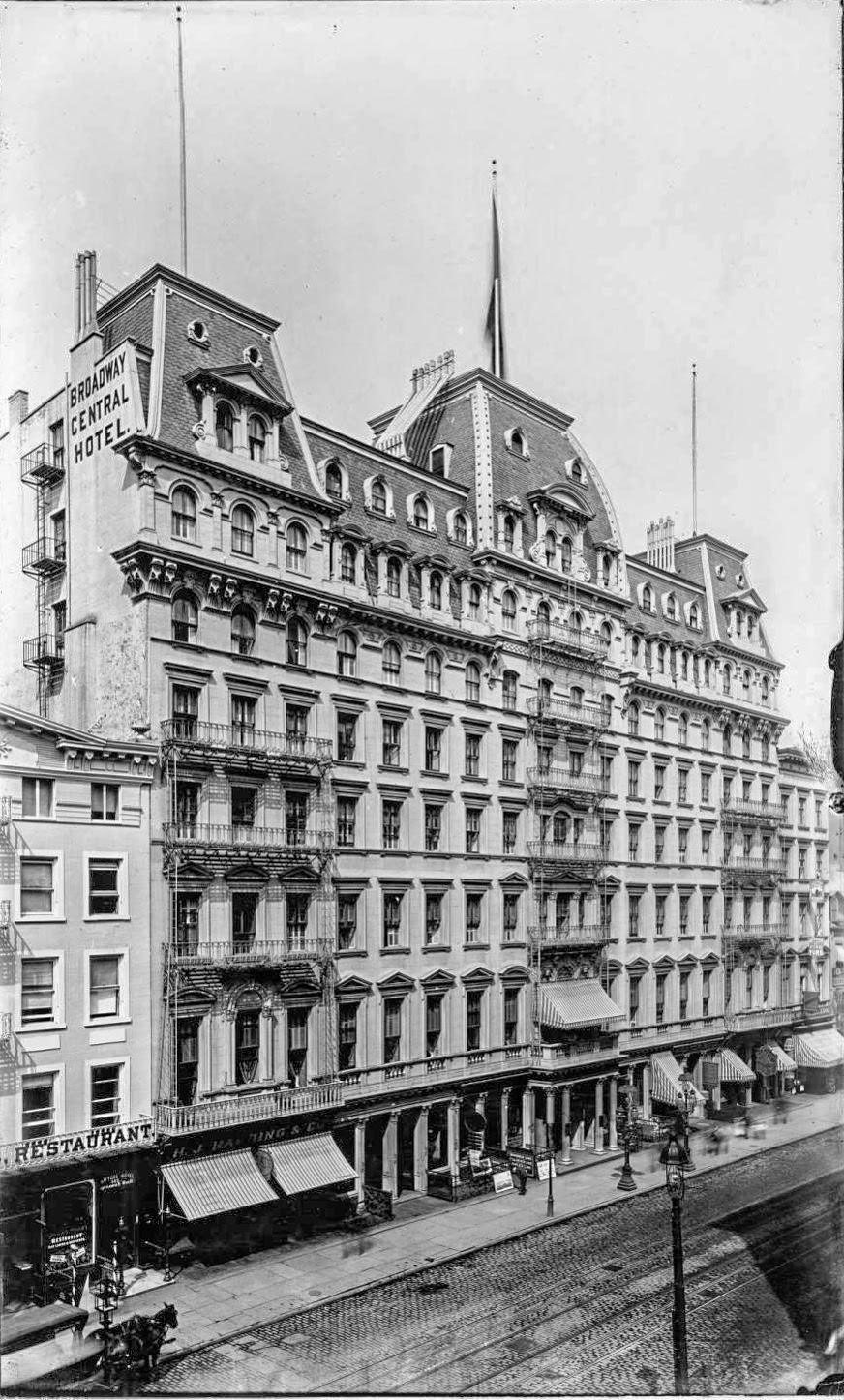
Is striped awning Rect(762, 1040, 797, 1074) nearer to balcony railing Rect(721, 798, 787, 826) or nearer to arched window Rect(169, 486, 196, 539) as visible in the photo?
balcony railing Rect(721, 798, 787, 826)

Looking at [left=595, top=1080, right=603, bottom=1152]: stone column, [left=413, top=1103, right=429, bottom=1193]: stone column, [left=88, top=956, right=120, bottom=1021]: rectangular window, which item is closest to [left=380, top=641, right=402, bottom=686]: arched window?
[left=88, top=956, right=120, bottom=1021]: rectangular window

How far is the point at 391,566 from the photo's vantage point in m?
35.7

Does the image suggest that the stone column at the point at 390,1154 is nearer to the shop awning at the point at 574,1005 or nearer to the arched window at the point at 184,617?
the shop awning at the point at 574,1005

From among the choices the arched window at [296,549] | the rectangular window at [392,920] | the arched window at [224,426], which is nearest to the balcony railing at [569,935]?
the rectangular window at [392,920]

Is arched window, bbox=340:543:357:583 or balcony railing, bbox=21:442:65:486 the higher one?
balcony railing, bbox=21:442:65:486

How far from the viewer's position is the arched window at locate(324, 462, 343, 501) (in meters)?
34.2

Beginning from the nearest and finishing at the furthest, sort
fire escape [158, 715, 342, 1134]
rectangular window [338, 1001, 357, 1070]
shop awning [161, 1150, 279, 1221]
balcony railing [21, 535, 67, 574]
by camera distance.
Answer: shop awning [161, 1150, 279, 1221]
fire escape [158, 715, 342, 1134]
balcony railing [21, 535, 67, 574]
rectangular window [338, 1001, 357, 1070]

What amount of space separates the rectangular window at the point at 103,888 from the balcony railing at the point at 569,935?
18274 mm

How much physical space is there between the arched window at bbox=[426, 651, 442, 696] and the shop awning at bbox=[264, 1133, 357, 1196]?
1471 centimetres

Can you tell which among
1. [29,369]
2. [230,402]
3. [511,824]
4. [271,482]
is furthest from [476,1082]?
[29,369]

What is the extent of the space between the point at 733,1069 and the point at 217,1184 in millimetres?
28206

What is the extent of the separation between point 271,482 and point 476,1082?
21.4 metres

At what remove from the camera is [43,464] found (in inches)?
1216

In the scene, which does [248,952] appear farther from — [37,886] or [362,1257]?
[362,1257]
